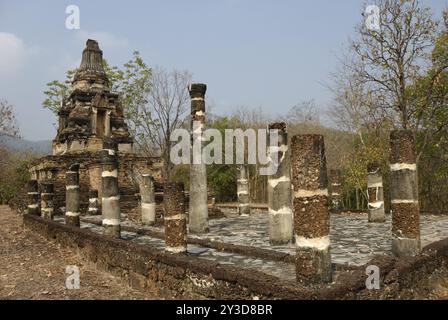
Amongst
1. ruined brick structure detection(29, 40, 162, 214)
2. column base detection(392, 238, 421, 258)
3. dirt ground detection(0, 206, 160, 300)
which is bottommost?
dirt ground detection(0, 206, 160, 300)

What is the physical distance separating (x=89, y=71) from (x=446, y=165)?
61.0 feet

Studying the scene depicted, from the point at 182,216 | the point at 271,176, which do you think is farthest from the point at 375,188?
the point at 182,216

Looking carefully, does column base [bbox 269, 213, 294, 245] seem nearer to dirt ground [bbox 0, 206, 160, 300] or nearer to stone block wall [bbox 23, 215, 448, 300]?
stone block wall [bbox 23, 215, 448, 300]

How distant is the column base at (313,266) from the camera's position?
181 inches

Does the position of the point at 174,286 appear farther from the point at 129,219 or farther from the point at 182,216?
the point at 129,219

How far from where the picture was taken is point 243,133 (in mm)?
29219

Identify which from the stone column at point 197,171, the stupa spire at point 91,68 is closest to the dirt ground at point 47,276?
the stone column at point 197,171

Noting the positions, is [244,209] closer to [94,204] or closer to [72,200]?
[94,204]

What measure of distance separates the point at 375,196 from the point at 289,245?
477cm

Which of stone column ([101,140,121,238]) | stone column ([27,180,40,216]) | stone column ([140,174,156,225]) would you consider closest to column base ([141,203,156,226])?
stone column ([140,174,156,225])

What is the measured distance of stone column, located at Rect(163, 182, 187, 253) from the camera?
6.48 metres

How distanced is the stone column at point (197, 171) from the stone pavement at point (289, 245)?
15.6 inches

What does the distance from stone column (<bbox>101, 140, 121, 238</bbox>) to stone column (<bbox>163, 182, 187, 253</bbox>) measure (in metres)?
2.56
